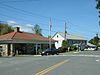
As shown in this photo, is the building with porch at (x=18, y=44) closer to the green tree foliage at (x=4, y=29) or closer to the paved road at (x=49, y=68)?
the green tree foliage at (x=4, y=29)

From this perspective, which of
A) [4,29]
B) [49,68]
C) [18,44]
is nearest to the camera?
[49,68]

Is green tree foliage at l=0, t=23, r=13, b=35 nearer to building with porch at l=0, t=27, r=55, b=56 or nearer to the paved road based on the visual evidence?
building with porch at l=0, t=27, r=55, b=56

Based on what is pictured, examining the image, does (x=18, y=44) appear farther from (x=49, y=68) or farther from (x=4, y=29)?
(x=49, y=68)

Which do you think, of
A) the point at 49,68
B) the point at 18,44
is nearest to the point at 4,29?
the point at 18,44

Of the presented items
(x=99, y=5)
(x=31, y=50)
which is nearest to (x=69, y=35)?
(x=31, y=50)

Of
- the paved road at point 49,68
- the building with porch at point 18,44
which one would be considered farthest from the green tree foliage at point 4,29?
the paved road at point 49,68

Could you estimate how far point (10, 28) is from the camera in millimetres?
98812

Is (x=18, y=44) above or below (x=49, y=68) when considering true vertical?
above

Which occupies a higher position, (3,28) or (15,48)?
(3,28)

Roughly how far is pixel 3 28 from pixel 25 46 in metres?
34.4

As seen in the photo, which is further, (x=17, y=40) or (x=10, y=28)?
(x=10, y=28)

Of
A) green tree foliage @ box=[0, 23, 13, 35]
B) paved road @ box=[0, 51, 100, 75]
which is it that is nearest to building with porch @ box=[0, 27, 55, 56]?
green tree foliage @ box=[0, 23, 13, 35]

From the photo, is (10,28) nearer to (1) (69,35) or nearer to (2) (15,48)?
(1) (69,35)

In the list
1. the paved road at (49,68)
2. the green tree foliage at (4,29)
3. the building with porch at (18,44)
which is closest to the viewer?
the paved road at (49,68)
